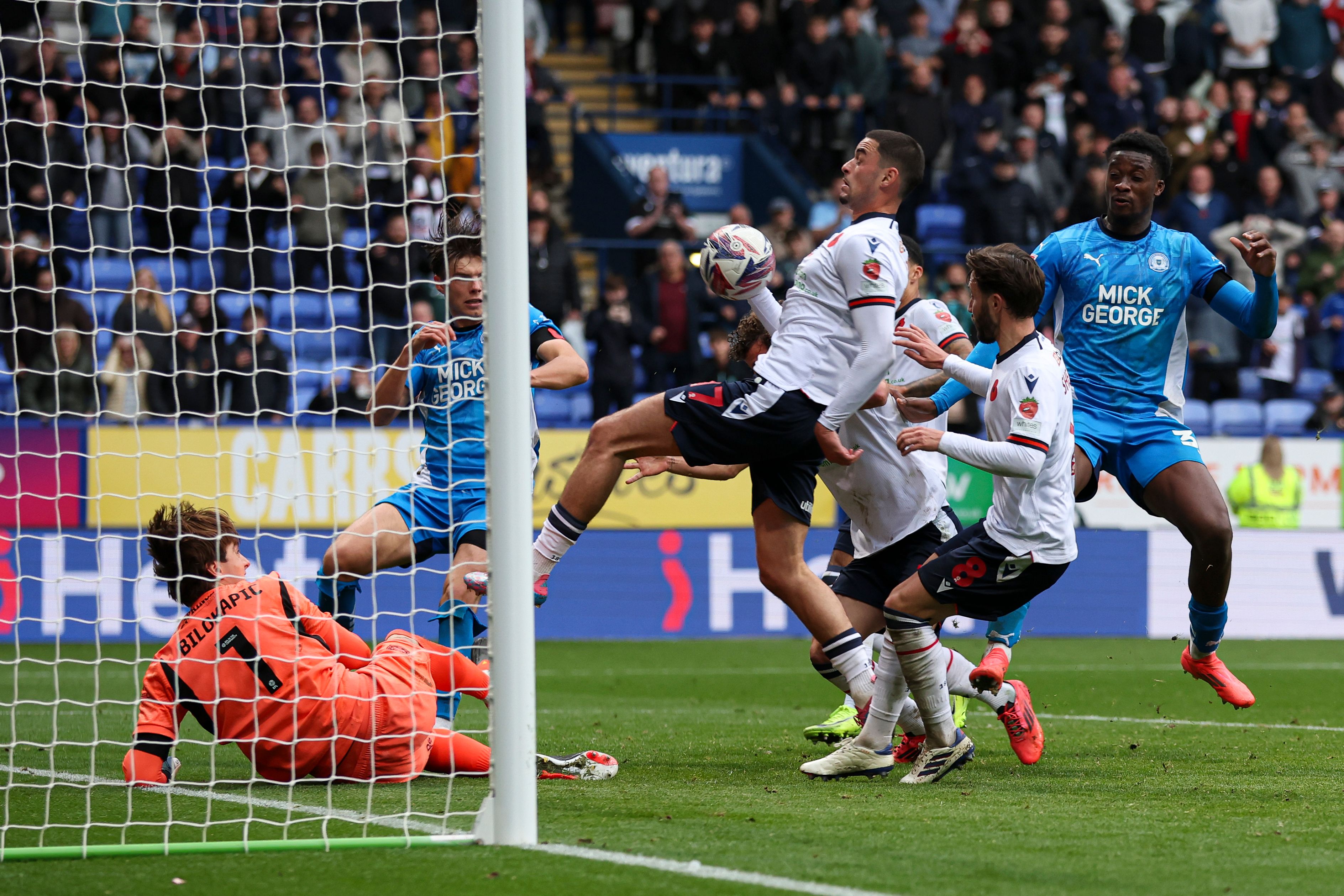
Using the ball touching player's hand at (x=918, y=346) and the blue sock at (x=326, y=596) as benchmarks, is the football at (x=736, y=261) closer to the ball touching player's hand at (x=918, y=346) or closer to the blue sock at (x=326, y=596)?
the ball touching player's hand at (x=918, y=346)

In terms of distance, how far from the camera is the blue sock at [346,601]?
22.4 ft

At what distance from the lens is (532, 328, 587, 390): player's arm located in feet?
20.5

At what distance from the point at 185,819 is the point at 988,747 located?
12.1ft

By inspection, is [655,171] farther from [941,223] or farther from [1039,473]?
[1039,473]

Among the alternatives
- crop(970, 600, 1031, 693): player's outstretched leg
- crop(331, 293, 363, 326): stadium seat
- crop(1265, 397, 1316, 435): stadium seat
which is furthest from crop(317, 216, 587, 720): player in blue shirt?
crop(1265, 397, 1316, 435): stadium seat

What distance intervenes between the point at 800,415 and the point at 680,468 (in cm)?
87

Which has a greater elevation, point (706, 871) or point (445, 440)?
point (445, 440)

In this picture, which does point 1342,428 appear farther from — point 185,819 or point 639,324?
point 185,819

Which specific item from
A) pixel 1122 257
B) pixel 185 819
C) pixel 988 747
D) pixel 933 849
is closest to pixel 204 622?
pixel 185 819

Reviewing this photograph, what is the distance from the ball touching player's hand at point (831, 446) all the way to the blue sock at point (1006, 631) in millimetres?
1027

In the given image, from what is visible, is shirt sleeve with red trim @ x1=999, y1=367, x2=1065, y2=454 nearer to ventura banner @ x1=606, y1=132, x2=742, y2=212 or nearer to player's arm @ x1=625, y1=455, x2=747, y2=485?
player's arm @ x1=625, y1=455, x2=747, y2=485

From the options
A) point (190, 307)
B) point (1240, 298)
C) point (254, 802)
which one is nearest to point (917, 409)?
point (1240, 298)

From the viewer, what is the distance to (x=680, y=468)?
6.84 metres

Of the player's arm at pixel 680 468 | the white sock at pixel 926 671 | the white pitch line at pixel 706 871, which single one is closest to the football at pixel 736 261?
the player's arm at pixel 680 468
